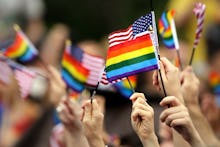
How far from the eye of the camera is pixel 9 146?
10469 millimetres

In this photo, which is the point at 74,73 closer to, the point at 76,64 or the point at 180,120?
the point at 76,64

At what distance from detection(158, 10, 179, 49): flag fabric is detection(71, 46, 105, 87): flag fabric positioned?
59 centimetres

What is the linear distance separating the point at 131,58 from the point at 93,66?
1.49 meters

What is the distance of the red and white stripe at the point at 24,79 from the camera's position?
8992 mm

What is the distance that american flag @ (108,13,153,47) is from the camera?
23.0ft

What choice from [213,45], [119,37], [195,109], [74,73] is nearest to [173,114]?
[119,37]

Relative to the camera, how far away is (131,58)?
7.11 m

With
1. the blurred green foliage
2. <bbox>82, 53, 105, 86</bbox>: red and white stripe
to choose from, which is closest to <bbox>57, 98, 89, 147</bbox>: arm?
<bbox>82, 53, 105, 86</bbox>: red and white stripe

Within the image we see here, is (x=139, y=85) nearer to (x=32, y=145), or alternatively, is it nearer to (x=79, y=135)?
(x=32, y=145)

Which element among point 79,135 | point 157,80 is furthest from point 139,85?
point 157,80

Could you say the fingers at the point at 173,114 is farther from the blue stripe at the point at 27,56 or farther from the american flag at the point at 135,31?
the blue stripe at the point at 27,56

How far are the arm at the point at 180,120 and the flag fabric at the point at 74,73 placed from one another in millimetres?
1772

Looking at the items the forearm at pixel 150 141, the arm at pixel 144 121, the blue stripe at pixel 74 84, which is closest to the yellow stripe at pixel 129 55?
the arm at pixel 144 121

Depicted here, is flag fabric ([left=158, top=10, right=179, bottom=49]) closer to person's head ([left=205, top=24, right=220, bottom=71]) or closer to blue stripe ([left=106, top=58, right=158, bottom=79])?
blue stripe ([left=106, top=58, right=158, bottom=79])
